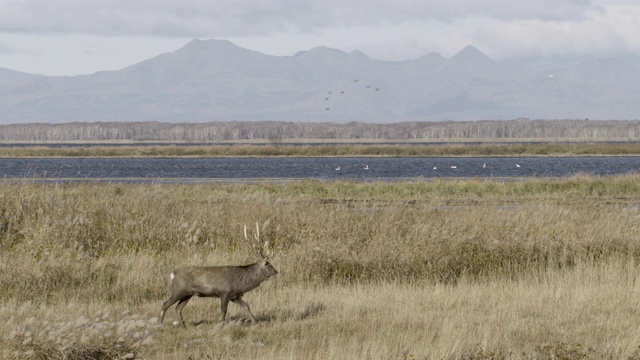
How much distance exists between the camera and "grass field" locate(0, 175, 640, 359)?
43.3ft

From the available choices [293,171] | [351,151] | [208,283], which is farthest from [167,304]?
[351,151]

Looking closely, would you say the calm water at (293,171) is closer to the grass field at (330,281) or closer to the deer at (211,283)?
the grass field at (330,281)

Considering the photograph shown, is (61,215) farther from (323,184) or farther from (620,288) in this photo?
(323,184)

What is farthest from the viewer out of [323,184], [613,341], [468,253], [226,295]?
[323,184]

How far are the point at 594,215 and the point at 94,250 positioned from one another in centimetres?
1329

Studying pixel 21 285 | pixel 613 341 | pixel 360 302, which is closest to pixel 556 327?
pixel 613 341

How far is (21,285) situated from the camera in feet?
58.7

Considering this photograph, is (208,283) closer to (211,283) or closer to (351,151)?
(211,283)

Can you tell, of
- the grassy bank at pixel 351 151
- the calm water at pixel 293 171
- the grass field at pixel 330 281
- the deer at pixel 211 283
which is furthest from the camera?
the grassy bank at pixel 351 151

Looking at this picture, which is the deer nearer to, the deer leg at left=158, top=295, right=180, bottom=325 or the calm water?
the deer leg at left=158, top=295, right=180, bottom=325

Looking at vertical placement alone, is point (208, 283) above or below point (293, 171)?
above

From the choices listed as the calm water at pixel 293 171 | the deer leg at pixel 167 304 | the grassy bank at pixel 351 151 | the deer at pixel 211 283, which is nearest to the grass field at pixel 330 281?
the deer leg at pixel 167 304

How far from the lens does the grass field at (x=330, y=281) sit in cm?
1319

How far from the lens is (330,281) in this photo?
65.4 feet
